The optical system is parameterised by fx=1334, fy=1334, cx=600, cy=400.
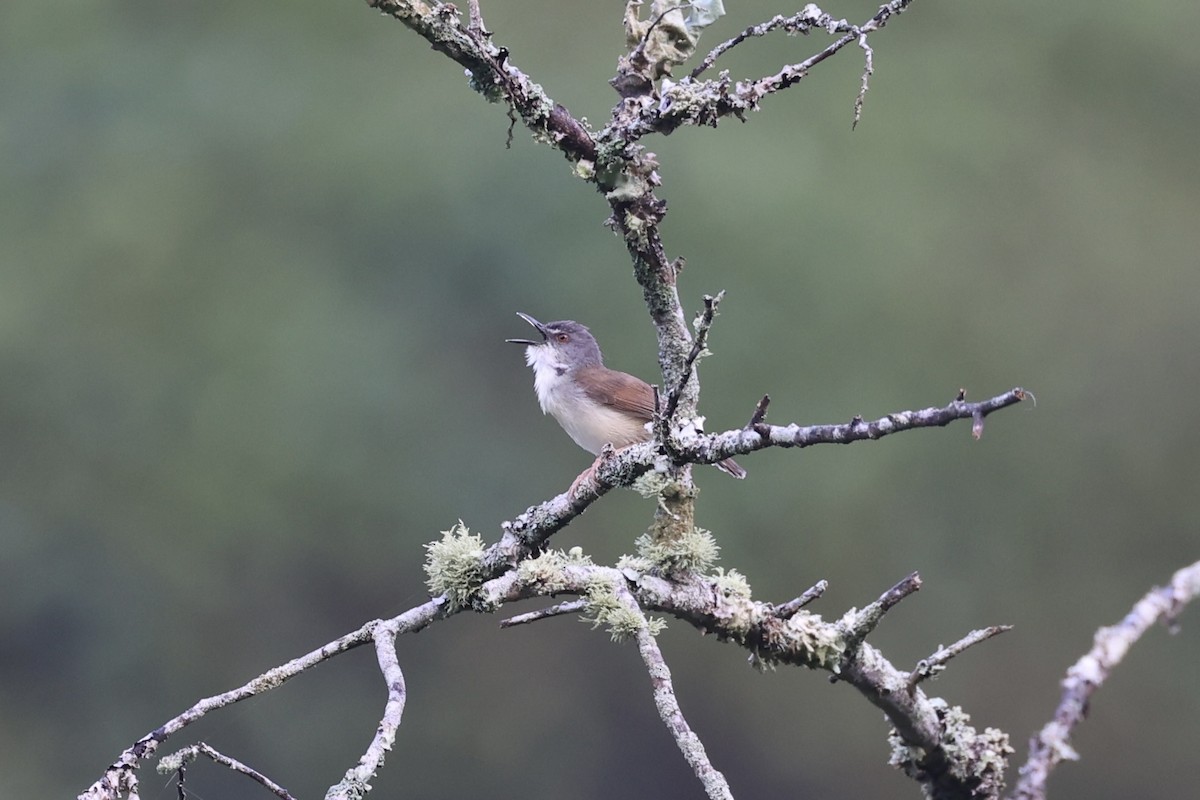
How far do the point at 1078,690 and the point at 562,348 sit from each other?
516 centimetres

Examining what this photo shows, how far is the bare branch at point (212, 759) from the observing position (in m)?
2.49

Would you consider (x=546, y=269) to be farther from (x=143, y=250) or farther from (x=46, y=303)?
(x=46, y=303)

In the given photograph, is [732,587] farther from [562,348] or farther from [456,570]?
[562,348]

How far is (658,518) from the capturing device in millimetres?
3428

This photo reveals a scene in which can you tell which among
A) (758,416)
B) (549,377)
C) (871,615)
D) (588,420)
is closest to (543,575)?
(871,615)

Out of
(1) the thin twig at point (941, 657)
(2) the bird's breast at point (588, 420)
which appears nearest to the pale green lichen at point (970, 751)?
(1) the thin twig at point (941, 657)

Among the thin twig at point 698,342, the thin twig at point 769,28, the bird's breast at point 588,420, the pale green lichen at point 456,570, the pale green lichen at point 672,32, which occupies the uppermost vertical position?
the bird's breast at point 588,420

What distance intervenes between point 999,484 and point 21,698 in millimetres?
8864

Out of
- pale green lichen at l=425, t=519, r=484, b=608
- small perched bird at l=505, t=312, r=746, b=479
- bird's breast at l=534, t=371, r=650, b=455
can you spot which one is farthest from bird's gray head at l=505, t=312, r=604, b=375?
pale green lichen at l=425, t=519, r=484, b=608

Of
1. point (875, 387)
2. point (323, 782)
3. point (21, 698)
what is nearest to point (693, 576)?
point (875, 387)

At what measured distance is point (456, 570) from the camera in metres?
3.22

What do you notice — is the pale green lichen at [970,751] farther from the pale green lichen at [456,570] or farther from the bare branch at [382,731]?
the bare branch at [382,731]

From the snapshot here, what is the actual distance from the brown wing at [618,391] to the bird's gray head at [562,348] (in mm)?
270

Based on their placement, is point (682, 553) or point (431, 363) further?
point (431, 363)
